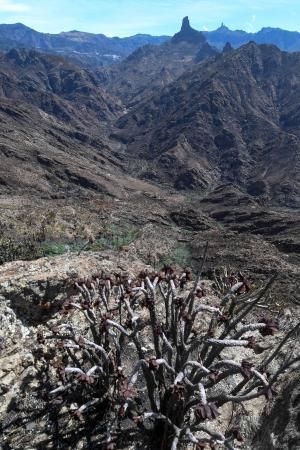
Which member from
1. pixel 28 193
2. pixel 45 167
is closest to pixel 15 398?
pixel 28 193

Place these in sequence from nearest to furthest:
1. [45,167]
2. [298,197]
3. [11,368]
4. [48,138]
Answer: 1. [11,368]
2. [45,167]
3. [298,197]
4. [48,138]

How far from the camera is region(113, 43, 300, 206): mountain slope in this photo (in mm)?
94875

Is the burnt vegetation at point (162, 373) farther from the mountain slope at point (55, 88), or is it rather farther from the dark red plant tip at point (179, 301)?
the mountain slope at point (55, 88)

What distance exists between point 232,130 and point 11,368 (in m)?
118

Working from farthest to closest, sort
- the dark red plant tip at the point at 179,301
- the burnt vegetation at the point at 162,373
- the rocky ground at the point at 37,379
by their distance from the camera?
the dark red plant tip at the point at 179,301 < the rocky ground at the point at 37,379 < the burnt vegetation at the point at 162,373

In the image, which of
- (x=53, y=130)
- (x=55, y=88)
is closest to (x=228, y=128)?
(x=53, y=130)

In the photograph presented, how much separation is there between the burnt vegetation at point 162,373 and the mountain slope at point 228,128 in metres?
79.5

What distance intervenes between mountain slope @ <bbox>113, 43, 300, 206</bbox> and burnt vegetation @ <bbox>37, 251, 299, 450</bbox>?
261 ft

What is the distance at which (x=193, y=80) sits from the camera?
15362 centimetres

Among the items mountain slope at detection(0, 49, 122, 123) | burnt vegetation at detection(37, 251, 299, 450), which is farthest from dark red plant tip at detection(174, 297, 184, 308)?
mountain slope at detection(0, 49, 122, 123)

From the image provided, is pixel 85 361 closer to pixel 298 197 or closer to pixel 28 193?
pixel 28 193

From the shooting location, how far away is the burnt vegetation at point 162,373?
4.37 m

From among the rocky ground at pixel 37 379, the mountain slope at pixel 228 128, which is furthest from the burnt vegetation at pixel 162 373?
the mountain slope at pixel 228 128

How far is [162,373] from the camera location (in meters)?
5.15
